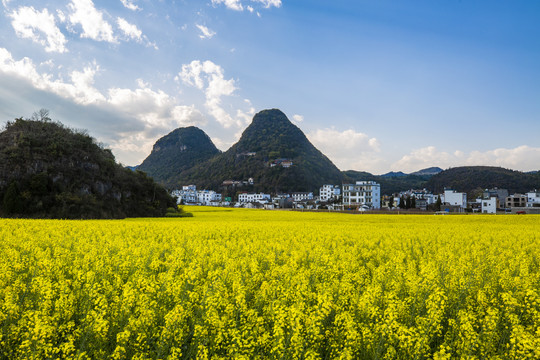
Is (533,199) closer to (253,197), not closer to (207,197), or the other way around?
(253,197)

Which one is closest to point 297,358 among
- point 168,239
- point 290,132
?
point 168,239

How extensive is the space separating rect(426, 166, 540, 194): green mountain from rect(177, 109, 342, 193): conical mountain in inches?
2012

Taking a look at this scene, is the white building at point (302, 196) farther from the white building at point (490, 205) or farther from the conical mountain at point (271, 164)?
the white building at point (490, 205)

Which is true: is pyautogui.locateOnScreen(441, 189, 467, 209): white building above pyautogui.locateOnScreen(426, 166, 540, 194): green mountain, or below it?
below

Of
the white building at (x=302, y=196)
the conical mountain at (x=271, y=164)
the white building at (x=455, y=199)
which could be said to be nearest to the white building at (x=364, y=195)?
the white building at (x=455, y=199)

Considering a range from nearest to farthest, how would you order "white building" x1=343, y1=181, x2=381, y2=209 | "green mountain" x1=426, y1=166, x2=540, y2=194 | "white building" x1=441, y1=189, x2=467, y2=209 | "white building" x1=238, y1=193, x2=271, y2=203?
"white building" x1=441, y1=189, x2=467, y2=209
"white building" x1=343, y1=181, x2=381, y2=209
"white building" x1=238, y1=193, x2=271, y2=203
"green mountain" x1=426, y1=166, x2=540, y2=194

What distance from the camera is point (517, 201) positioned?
88.3 metres

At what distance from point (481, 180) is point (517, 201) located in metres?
43.5

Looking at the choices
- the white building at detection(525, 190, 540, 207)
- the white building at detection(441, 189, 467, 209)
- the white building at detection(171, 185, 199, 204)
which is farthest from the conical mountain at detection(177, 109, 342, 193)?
the white building at detection(525, 190, 540, 207)

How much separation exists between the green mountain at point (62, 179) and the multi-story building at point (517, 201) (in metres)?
102

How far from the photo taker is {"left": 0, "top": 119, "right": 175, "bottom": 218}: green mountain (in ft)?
106

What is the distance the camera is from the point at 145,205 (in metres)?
42.5

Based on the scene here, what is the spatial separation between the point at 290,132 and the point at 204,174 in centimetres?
6413

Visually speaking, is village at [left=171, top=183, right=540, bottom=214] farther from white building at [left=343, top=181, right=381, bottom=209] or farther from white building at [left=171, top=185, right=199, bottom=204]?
white building at [left=171, top=185, right=199, bottom=204]
